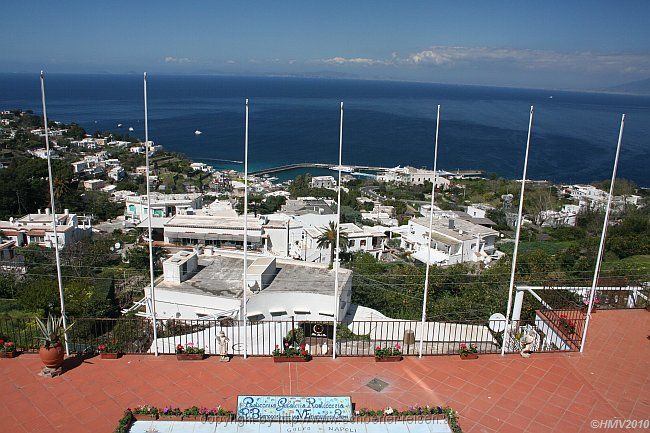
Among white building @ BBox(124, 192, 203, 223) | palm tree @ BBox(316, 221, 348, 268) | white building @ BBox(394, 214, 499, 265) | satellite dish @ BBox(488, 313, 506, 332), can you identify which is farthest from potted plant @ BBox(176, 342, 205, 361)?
white building @ BBox(124, 192, 203, 223)

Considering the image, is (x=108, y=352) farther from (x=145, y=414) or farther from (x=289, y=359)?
(x=289, y=359)

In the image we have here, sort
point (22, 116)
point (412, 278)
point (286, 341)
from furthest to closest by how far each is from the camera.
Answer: point (22, 116)
point (412, 278)
point (286, 341)

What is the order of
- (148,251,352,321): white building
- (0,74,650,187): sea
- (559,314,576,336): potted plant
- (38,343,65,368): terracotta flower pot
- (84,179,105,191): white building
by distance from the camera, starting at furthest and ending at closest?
(0,74,650,187): sea
(84,179,105,191): white building
(148,251,352,321): white building
(559,314,576,336): potted plant
(38,343,65,368): terracotta flower pot

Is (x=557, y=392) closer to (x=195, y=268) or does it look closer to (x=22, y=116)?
(x=195, y=268)

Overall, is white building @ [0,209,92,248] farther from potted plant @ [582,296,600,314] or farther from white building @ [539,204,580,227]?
white building @ [539,204,580,227]

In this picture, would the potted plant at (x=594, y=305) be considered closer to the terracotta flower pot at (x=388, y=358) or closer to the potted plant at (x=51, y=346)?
the terracotta flower pot at (x=388, y=358)

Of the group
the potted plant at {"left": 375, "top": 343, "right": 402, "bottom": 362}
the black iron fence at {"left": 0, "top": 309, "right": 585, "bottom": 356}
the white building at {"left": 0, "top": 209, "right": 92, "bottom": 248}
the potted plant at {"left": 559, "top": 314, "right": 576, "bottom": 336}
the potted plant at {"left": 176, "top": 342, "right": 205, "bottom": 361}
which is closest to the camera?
the potted plant at {"left": 176, "top": 342, "right": 205, "bottom": 361}

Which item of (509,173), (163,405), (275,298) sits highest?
(163,405)

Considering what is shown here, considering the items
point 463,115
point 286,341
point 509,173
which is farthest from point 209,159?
point 463,115
